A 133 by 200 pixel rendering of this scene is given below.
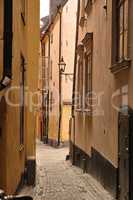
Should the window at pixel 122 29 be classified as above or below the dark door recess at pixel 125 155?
above

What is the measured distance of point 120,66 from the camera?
36.1 ft

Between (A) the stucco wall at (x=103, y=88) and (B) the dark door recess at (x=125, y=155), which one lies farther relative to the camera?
(A) the stucco wall at (x=103, y=88)

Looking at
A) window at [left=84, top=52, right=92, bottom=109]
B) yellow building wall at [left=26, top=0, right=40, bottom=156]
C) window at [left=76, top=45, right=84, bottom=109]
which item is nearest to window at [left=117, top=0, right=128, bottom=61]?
yellow building wall at [left=26, top=0, right=40, bottom=156]

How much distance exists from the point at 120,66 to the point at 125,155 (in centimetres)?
172

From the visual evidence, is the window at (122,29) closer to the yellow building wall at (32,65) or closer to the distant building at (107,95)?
the distant building at (107,95)

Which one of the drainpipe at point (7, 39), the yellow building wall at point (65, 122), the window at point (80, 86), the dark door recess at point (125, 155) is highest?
the drainpipe at point (7, 39)

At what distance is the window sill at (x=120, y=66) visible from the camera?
10.4 metres

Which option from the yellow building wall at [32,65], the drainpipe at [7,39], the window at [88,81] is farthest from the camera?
the window at [88,81]

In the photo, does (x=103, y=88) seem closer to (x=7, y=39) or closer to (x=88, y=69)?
(x=88, y=69)

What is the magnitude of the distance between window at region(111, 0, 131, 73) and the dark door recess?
3.04 ft

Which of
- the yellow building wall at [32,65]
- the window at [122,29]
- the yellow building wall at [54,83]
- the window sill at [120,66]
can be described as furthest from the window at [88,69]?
the yellow building wall at [54,83]

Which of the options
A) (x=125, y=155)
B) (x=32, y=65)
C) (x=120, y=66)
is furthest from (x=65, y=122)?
(x=125, y=155)

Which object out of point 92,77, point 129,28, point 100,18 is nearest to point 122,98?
point 129,28

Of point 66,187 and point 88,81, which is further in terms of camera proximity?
point 88,81
